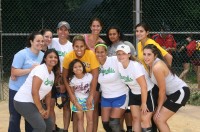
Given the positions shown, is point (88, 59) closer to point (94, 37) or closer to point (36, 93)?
point (94, 37)

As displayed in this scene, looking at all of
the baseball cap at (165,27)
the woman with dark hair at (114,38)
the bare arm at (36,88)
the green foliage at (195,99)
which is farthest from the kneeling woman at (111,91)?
the baseball cap at (165,27)

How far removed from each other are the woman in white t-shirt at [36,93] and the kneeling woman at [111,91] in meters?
0.74

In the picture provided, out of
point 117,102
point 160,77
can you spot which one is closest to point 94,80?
point 117,102

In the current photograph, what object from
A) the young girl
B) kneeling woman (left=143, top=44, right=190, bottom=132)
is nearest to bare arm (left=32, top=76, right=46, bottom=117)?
the young girl

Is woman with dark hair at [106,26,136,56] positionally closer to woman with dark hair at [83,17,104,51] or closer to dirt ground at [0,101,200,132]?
woman with dark hair at [83,17,104,51]

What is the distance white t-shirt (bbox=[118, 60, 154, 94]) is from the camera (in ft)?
16.1

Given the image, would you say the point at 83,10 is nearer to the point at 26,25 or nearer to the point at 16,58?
the point at 26,25

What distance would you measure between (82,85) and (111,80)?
0.40m

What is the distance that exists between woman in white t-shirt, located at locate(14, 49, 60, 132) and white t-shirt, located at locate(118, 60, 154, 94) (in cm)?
93

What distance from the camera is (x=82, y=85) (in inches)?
204

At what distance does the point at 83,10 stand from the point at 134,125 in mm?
8097

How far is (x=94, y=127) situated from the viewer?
5570 millimetres

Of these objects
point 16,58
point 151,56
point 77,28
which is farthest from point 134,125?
point 77,28

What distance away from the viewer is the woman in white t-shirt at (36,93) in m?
4.54
